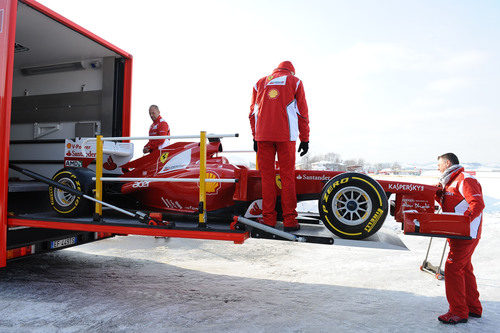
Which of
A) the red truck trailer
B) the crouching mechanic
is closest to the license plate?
the red truck trailer

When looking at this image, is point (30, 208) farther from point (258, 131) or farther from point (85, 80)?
point (258, 131)

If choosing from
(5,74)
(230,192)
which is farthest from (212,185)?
(5,74)

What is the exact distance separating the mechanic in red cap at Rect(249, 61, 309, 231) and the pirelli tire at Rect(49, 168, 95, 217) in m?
2.13

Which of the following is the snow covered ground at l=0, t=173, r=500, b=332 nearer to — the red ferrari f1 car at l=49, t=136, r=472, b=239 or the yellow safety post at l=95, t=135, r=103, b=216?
the red ferrari f1 car at l=49, t=136, r=472, b=239

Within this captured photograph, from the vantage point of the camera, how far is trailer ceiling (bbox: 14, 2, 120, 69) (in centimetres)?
507

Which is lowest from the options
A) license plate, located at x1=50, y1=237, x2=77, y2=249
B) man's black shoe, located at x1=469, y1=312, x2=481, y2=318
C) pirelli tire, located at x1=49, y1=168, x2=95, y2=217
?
man's black shoe, located at x1=469, y1=312, x2=481, y2=318

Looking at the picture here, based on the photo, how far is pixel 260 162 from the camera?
4.10 meters

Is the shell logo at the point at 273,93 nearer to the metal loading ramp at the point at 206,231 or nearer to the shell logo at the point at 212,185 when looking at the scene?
the shell logo at the point at 212,185

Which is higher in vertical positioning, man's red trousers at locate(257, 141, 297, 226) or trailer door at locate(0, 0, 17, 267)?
trailer door at locate(0, 0, 17, 267)

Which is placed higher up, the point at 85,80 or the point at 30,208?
the point at 85,80

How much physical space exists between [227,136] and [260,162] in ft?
1.63

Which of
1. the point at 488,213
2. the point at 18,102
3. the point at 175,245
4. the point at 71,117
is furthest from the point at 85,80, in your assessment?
the point at 488,213

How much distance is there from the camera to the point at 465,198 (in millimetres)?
3955

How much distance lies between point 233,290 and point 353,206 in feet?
6.97
